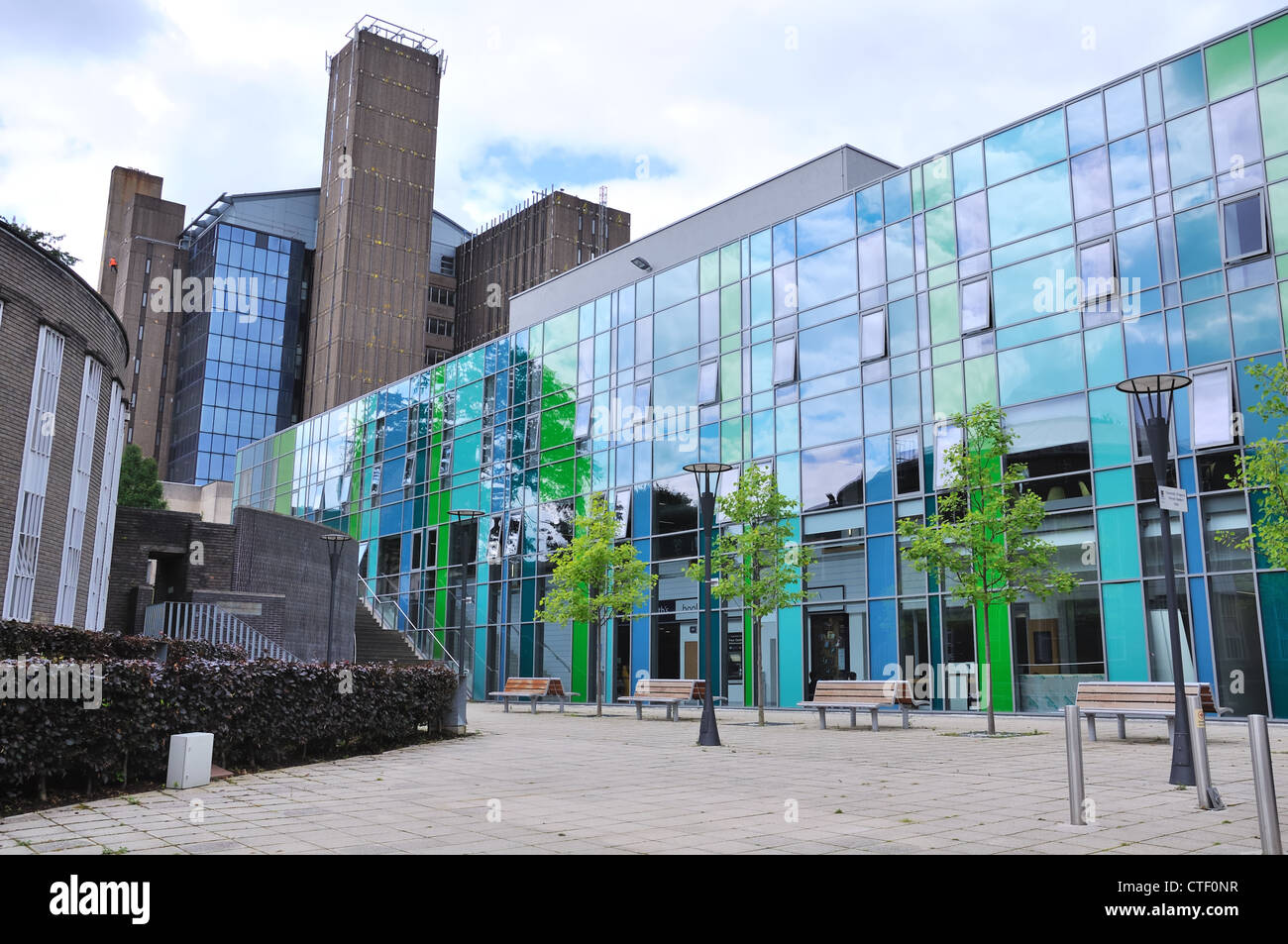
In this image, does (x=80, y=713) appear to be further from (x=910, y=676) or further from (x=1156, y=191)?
(x=1156, y=191)

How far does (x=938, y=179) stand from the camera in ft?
86.8

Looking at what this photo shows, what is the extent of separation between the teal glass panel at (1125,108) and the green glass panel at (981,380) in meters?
5.55

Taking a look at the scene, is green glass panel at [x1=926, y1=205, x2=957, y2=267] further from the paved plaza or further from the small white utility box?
the small white utility box

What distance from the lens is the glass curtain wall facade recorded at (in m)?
86.9

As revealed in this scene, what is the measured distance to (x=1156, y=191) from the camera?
2233 cm

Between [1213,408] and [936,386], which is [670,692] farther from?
[1213,408]

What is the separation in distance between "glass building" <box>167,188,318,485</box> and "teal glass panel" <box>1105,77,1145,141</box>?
252 feet

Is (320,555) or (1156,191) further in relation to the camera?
(320,555)

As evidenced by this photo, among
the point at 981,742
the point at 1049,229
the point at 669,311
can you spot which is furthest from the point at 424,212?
the point at 981,742

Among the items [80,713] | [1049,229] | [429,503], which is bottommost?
[80,713]

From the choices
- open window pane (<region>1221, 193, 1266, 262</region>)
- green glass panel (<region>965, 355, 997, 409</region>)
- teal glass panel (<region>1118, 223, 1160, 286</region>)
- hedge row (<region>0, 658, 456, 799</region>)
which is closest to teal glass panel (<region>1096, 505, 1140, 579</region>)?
green glass panel (<region>965, 355, 997, 409</region>)

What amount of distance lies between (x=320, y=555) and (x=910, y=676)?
18807 millimetres
